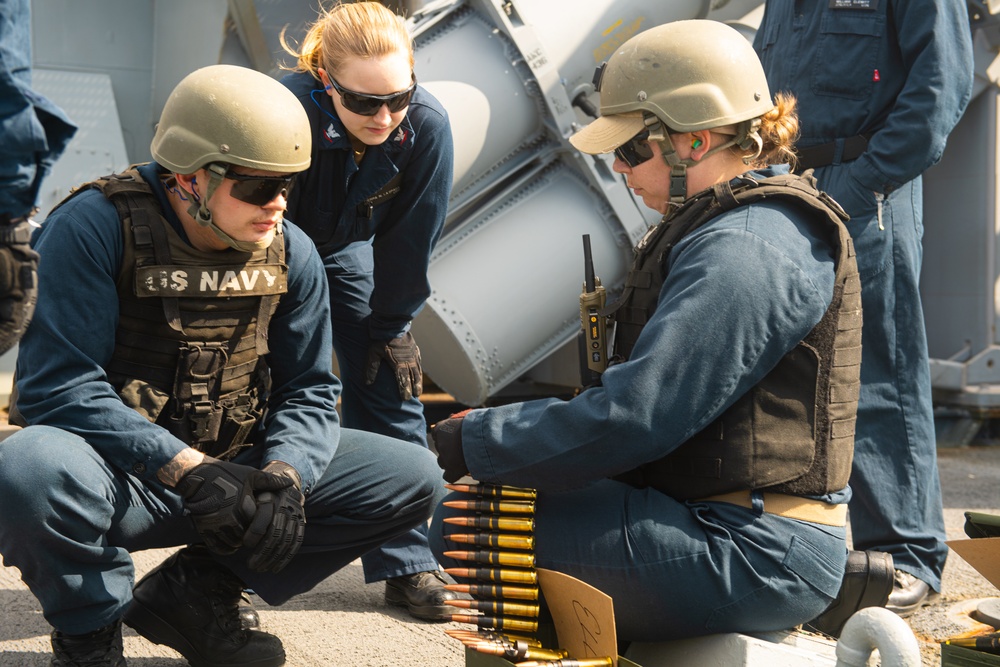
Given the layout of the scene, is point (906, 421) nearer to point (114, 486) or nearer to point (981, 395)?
point (114, 486)

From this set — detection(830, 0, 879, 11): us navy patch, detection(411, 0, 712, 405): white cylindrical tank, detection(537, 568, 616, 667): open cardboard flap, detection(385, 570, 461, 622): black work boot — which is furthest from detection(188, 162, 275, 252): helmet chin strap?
detection(411, 0, 712, 405): white cylindrical tank

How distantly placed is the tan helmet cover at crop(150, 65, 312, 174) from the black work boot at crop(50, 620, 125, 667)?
1039 millimetres

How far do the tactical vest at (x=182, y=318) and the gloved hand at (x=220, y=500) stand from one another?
217 millimetres

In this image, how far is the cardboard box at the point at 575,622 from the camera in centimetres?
→ 203

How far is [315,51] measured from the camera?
10.2 ft

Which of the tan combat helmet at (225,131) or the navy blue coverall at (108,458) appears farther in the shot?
the tan combat helmet at (225,131)

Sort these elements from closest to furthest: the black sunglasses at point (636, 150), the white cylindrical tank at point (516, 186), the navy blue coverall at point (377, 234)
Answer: the black sunglasses at point (636, 150), the navy blue coverall at point (377, 234), the white cylindrical tank at point (516, 186)

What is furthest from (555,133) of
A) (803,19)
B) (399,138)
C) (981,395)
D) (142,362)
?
(142,362)

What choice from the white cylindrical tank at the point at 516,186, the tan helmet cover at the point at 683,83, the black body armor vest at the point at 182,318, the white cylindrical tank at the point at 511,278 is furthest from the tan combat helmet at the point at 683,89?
the white cylindrical tank at the point at 511,278

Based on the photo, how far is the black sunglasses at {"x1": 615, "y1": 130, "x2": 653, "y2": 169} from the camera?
2.37m

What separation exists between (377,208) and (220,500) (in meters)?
1.20

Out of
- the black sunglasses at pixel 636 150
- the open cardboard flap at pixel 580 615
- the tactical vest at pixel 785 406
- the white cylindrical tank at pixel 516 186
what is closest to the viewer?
the open cardboard flap at pixel 580 615

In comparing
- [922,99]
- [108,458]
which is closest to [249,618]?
[108,458]

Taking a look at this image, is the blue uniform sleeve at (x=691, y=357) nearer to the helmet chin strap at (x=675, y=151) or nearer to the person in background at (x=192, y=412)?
the helmet chin strap at (x=675, y=151)
